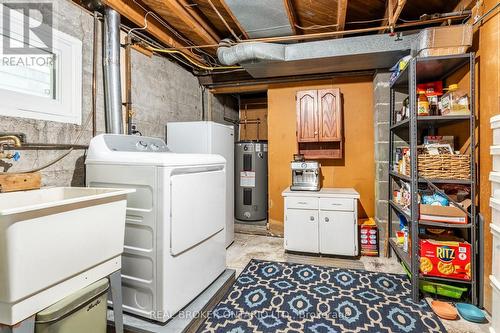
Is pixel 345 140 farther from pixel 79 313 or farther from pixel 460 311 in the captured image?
pixel 79 313

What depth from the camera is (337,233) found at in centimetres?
311

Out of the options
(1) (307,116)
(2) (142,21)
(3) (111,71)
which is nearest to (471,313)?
(1) (307,116)

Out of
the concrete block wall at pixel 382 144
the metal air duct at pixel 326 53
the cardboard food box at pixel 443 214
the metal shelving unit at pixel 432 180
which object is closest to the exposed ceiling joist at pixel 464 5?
the metal air duct at pixel 326 53

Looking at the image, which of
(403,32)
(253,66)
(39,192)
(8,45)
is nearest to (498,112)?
(403,32)

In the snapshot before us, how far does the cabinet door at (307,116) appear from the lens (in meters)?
3.51

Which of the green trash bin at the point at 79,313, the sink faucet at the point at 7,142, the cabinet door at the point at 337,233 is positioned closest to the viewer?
the green trash bin at the point at 79,313

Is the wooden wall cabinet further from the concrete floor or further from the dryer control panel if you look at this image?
the dryer control panel

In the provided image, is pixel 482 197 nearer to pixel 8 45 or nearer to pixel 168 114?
pixel 168 114

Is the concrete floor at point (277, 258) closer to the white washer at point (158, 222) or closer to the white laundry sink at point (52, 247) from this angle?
the white washer at point (158, 222)

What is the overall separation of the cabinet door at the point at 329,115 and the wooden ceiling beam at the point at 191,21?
1553 millimetres

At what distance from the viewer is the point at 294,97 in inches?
152

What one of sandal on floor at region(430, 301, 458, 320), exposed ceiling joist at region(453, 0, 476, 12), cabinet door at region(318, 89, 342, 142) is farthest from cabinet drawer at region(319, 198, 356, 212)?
exposed ceiling joist at region(453, 0, 476, 12)

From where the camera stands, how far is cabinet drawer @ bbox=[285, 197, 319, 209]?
3.17 m

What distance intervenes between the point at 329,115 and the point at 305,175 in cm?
86
